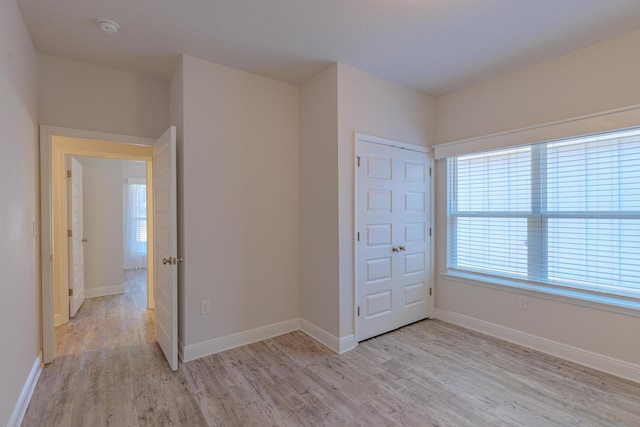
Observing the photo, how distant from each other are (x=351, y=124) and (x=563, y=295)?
2.46m

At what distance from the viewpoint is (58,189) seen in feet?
11.6

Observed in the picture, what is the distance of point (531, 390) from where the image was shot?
221 centimetres

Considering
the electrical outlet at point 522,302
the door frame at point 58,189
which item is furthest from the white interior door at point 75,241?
the electrical outlet at point 522,302

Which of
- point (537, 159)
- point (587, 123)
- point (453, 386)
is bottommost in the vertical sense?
point (453, 386)

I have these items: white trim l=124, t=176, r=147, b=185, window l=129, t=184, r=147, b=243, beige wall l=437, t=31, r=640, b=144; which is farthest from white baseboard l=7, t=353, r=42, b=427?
white trim l=124, t=176, r=147, b=185

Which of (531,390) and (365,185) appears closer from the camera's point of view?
(531,390)

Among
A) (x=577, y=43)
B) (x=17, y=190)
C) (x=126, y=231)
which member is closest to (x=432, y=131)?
(x=577, y=43)

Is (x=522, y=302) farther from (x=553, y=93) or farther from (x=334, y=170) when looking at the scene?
(x=334, y=170)

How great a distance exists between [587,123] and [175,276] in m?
3.65

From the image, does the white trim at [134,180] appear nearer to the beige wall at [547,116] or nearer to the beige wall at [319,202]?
the beige wall at [319,202]

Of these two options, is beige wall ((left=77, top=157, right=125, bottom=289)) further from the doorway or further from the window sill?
the window sill

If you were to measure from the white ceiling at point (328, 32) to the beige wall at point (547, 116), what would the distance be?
0.57ft

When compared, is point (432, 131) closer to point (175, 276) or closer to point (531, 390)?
point (531, 390)

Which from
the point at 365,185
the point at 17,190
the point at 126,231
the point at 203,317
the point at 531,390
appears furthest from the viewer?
the point at 126,231
